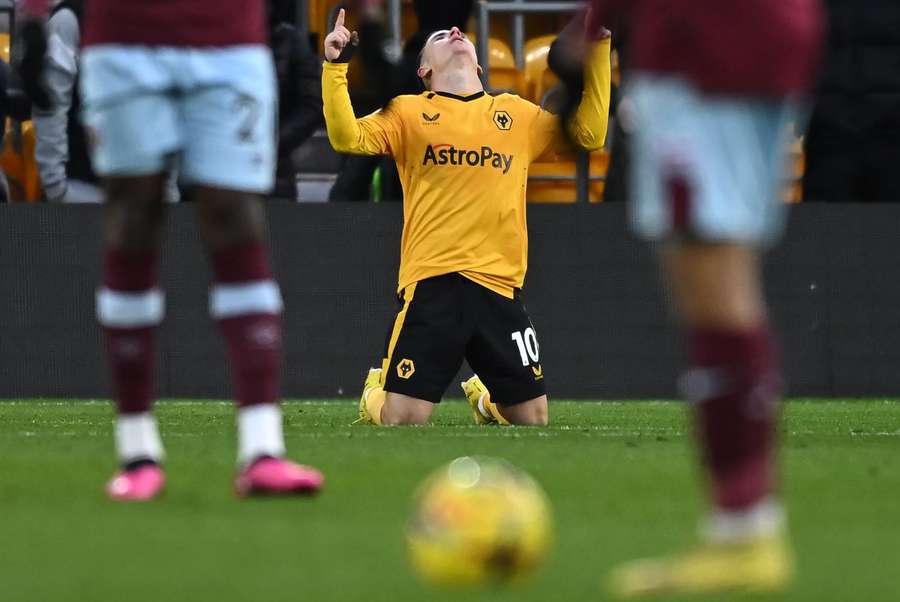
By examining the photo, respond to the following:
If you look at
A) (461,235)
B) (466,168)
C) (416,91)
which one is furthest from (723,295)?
(416,91)

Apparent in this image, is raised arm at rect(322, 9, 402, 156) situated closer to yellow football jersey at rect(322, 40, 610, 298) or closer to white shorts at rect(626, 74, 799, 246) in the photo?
yellow football jersey at rect(322, 40, 610, 298)

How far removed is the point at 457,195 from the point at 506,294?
0.49 meters

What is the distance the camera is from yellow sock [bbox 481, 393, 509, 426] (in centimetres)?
893

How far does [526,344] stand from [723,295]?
17.2 ft

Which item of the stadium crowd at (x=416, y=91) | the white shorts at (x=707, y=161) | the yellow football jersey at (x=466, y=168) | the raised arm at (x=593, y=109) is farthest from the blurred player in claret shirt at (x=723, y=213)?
the stadium crowd at (x=416, y=91)

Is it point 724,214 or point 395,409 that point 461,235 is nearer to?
point 395,409

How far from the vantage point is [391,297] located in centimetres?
1173

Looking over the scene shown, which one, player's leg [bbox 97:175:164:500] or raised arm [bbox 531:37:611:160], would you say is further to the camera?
raised arm [bbox 531:37:611:160]

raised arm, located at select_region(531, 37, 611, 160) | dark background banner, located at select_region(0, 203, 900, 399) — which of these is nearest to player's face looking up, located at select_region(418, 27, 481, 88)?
raised arm, located at select_region(531, 37, 611, 160)

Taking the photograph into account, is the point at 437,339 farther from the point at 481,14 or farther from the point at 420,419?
the point at 481,14

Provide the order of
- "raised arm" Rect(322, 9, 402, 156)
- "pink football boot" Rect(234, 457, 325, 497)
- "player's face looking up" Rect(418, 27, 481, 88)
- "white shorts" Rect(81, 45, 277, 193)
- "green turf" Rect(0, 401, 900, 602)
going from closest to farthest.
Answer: "green turf" Rect(0, 401, 900, 602) < "pink football boot" Rect(234, 457, 325, 497) < "white shorts" Rect(81, 45, 277, 193) < "raised arm" Rect(322, 9, 402, 156) < "player's face looking up" Rect(418, 27, 481, 88)

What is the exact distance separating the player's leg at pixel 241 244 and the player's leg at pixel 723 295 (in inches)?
59.5

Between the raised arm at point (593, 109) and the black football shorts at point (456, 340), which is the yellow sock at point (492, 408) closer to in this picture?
the black football shorts at point (456, 340)

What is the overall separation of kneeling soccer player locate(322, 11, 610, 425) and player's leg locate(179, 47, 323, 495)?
3608 millimetres
